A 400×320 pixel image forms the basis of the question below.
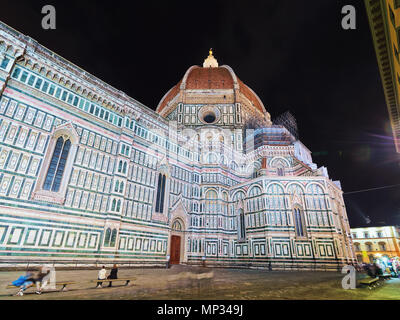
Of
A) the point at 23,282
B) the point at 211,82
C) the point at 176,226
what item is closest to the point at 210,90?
the point at 211,82

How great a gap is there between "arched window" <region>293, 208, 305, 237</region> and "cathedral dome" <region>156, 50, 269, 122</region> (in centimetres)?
2072

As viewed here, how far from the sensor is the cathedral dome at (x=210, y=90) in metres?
36.9

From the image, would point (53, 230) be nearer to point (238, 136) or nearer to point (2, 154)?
point (2, 154)

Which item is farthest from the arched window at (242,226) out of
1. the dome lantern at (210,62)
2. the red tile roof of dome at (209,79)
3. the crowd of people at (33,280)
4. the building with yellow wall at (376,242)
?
the dome lantern at (210,62)

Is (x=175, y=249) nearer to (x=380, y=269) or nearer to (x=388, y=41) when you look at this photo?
(x=380, y=269)

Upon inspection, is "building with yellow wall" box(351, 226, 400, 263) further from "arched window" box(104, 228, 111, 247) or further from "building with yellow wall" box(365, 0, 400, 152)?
"arched window" box(104, 228, 111, 247)

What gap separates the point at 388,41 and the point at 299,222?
1740 cm

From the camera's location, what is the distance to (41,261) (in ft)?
46.9

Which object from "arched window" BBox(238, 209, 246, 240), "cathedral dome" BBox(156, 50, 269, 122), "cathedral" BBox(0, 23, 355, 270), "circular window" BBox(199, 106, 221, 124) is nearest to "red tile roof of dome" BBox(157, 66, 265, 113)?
"cathedral dome" BBox(156, 50, 269, 122)

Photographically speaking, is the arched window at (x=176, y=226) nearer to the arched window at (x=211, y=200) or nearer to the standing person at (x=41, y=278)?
the arched window at (x=211, y=200)

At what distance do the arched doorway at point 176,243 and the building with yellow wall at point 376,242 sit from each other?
46.2 meters

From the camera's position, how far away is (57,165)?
1688cm

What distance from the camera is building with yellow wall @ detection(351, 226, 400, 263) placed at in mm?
47241

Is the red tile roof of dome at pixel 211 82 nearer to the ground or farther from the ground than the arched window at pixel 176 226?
farther from the ground
